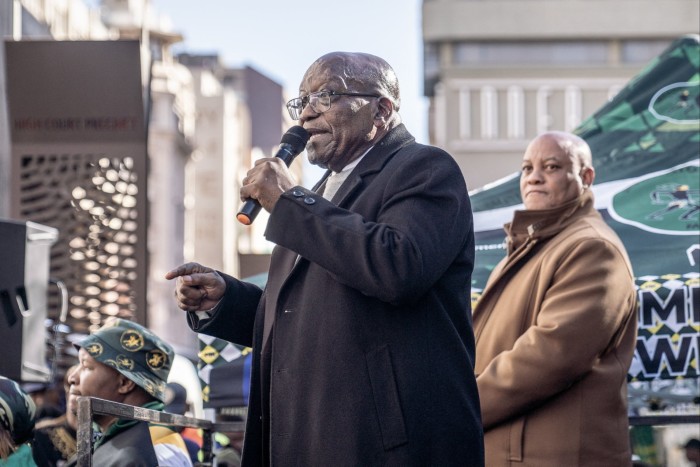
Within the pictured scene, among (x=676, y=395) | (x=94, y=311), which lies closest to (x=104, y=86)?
(x=94, y=311)

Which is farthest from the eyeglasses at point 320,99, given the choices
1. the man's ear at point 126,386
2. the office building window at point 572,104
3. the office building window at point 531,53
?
the office building window at point 531,53

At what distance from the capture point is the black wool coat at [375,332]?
11.9ft

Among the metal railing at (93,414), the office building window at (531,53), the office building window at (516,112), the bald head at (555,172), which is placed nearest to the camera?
the metal railing at (93,414)

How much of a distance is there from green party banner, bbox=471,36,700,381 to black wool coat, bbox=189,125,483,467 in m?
2.22

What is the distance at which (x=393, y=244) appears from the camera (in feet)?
12.0

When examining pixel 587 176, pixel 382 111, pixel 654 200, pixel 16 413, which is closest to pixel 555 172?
pixel 587 176

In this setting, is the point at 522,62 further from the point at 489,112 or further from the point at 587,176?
the point at 587,176

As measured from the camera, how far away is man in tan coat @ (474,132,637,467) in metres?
4.98

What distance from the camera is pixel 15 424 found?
16.1ft

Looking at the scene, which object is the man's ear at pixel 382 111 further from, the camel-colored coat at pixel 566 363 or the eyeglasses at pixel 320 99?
the camel-colored coat at pixel 566 363

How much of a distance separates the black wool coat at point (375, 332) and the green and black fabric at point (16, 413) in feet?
4.23

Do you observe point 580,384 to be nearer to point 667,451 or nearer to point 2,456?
point 2,456

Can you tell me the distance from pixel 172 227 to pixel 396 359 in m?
71.9

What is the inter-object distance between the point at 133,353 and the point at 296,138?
1.70 m
